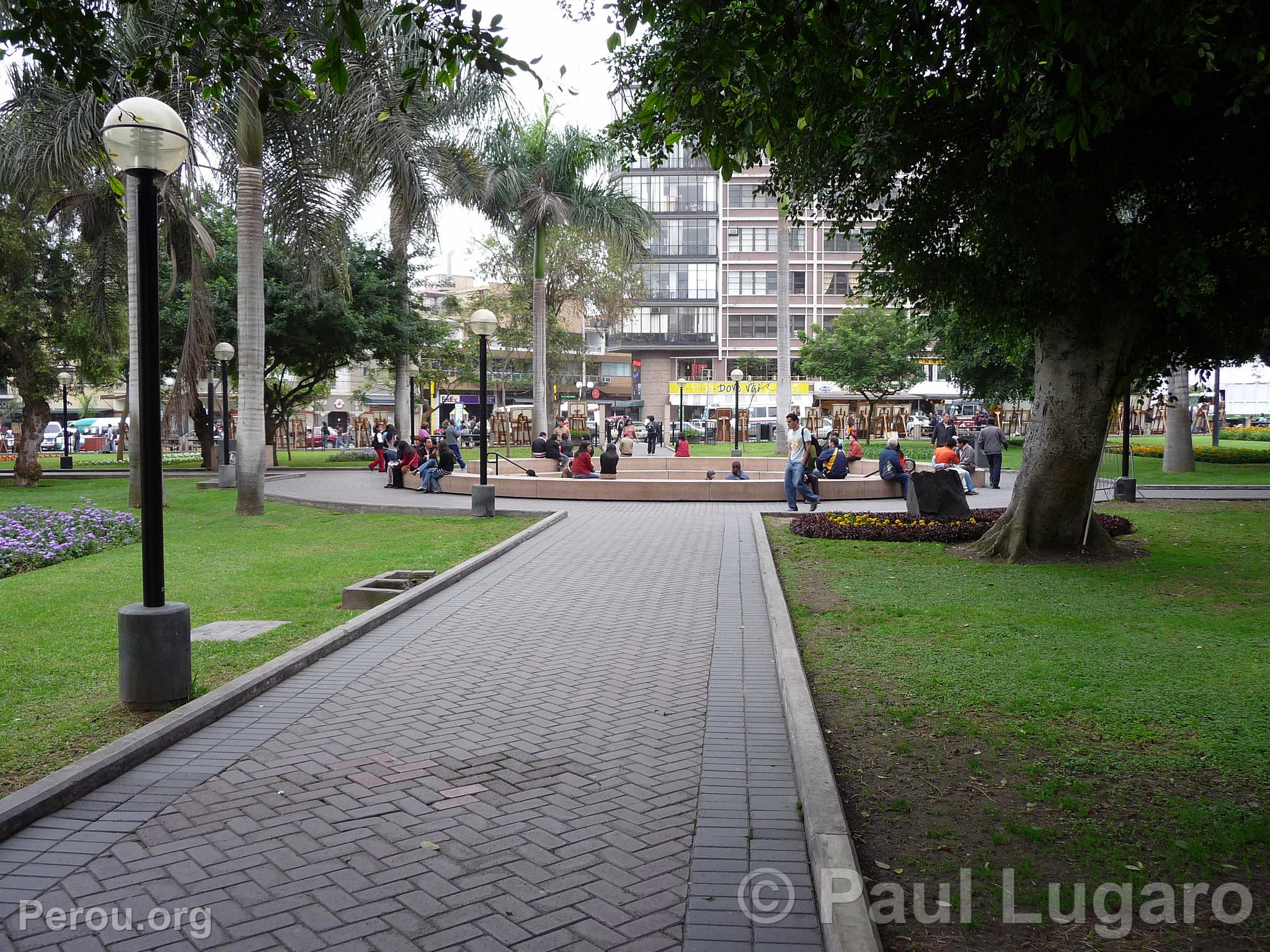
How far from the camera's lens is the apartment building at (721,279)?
61750 mm

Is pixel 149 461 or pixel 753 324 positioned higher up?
pixel 753 324

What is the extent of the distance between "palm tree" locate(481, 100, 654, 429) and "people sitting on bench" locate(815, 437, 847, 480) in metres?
11.9

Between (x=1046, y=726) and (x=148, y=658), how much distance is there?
5042 mm

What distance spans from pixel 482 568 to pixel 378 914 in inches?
302

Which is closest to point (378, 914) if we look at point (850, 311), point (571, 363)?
point (850, 311)

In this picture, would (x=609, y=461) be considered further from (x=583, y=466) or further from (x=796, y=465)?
(x=796, y=465)

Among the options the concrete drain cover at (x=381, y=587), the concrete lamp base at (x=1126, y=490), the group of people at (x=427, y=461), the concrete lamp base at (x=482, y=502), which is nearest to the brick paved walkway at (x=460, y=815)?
the concrete drain cover at (x=381, y=587)

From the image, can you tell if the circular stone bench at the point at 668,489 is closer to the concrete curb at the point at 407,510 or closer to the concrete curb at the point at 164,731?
the concrete curb at the point at 407,510

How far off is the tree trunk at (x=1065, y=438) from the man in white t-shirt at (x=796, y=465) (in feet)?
18.3

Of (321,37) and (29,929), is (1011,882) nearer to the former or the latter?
(29,929)

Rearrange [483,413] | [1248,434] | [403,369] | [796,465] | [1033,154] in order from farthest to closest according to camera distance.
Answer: [1248,434] < [403,369] < [796,465] < [483,413] < [1033,154]

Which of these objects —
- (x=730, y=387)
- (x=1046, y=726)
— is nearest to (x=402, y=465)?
(x=1046, y=726)

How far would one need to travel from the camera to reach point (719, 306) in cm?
6247

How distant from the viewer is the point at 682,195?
61.9 m
